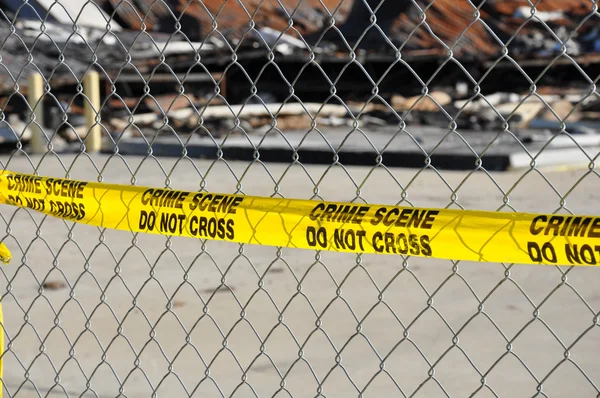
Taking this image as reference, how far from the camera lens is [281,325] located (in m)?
5.15

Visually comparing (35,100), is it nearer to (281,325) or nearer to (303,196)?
(303,196)

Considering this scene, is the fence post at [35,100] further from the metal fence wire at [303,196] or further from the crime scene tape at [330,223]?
the crime scene tape at [330,223]

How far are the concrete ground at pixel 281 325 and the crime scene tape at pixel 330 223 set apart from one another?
191mm

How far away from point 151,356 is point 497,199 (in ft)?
19.0

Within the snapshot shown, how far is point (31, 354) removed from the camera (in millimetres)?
4641

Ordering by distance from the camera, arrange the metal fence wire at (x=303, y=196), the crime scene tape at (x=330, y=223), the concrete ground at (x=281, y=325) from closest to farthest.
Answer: the crime scene tape at (x=330, y=223), the metal fence wire at (x=303, y=196), the concrete ground at (x=281, y=325)

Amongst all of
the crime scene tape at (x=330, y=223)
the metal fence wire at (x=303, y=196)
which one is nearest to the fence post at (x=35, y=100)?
the metal fence wire at (x=303, y=196)

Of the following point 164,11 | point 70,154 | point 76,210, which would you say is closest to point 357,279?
point 76,210

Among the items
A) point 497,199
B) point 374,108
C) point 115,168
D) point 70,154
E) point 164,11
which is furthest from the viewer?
point 164,11

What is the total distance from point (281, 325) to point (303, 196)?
512 centimetres

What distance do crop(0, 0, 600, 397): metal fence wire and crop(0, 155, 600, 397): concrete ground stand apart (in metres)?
0.02

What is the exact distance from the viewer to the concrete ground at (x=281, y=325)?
3721 millimetres

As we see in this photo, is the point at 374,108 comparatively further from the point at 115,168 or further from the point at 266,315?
the point at 266,315

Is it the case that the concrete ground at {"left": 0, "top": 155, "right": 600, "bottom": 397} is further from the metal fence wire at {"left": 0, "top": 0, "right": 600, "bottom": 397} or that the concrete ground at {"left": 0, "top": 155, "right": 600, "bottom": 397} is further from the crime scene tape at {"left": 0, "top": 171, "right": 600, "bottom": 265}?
the crime scene tape at {"left": 0, "top": 171, "right": 600, "bottom": 265}
